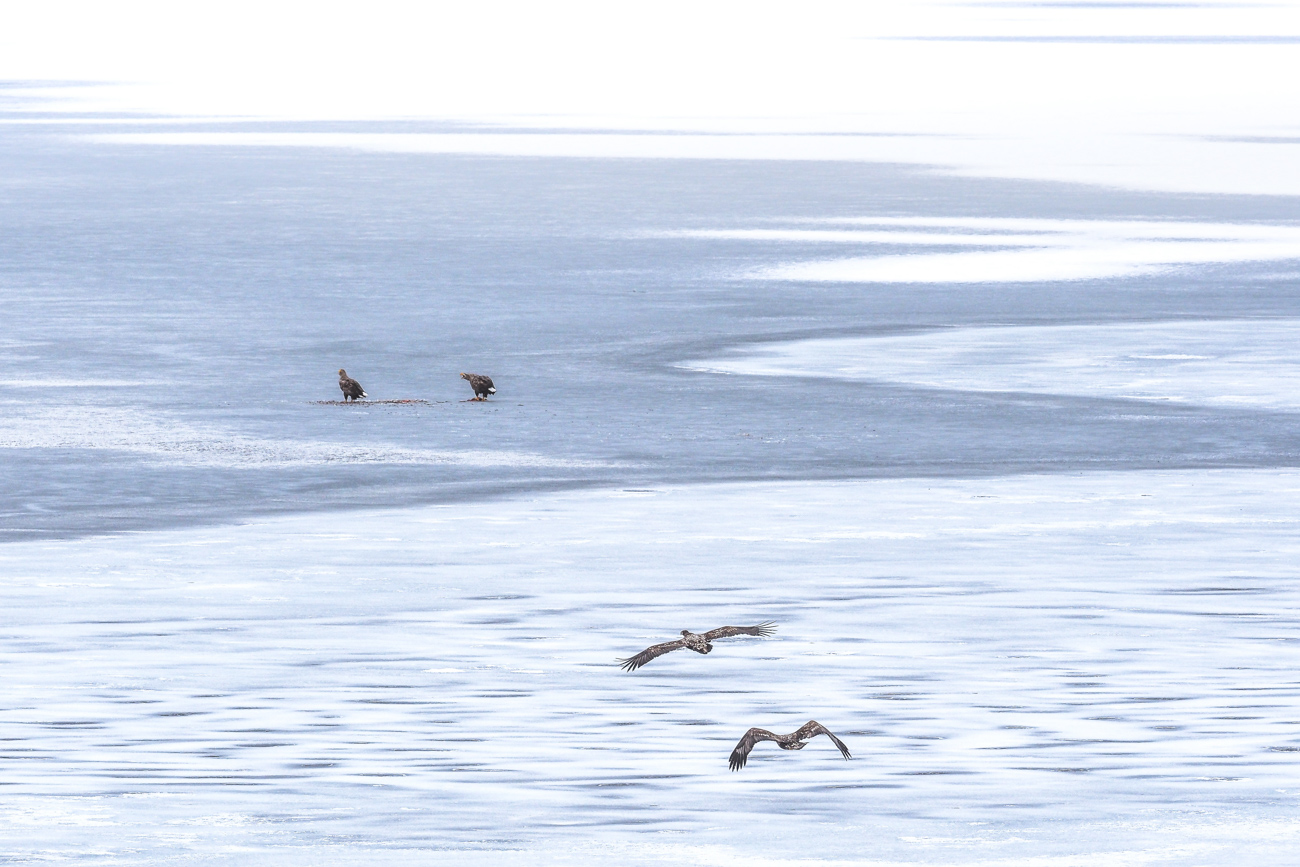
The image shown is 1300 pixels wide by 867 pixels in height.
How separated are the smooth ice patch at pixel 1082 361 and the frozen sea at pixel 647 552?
0.08 metres

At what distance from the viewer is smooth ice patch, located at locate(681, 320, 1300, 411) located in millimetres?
17922

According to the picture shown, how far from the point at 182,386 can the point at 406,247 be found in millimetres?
9771

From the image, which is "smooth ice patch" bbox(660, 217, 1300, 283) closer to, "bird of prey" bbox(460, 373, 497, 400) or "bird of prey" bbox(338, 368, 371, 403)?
"bird of prey" bbox(460, 373, 497, 400)

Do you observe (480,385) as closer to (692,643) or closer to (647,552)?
(647,552)

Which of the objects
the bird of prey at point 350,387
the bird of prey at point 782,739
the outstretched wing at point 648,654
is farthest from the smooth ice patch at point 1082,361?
the bird of prey at point 782,739

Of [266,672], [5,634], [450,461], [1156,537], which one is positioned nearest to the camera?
[266,672]

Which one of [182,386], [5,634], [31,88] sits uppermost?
[31,88]

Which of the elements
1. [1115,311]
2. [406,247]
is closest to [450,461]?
[1115,311]

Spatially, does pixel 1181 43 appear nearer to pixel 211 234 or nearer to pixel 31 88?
pixel 31 88

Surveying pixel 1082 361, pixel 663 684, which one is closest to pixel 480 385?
pixel 1082 361

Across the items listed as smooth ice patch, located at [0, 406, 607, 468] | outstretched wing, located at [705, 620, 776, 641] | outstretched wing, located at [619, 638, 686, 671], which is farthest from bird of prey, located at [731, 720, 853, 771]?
smooth ice patch, located at [0, 406, 607, 468]

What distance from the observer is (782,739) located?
8164mm

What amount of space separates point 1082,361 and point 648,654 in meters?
10.7

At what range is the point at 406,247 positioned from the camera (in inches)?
1089
